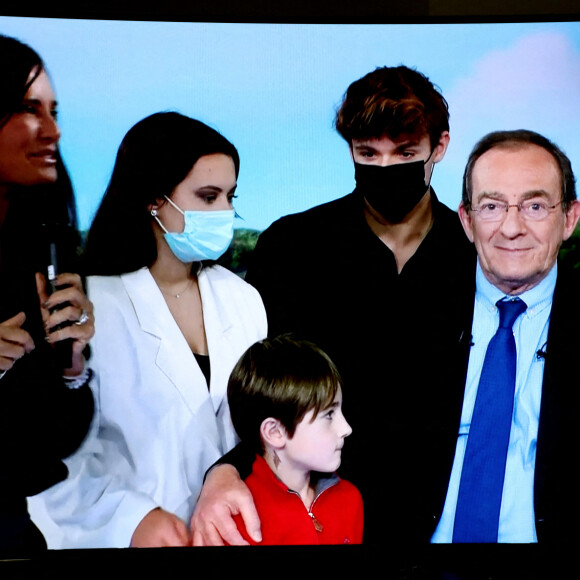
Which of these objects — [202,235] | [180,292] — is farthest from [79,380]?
[202,235]

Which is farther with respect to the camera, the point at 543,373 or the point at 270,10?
the point at 270,10

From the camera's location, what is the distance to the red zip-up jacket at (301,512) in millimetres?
2477

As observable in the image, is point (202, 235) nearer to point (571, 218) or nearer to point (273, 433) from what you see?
point (273, 433)

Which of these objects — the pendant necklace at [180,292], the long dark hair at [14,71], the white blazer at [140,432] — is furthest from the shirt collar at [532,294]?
the long dark hair at [14,71]

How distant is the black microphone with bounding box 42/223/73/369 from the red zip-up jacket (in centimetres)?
68

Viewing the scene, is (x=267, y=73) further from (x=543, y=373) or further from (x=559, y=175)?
(x=543, y=373)

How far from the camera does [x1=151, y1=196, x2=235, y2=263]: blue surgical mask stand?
8.44 ft

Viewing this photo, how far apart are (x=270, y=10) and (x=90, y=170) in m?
1.06

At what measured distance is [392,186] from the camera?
2645 mm

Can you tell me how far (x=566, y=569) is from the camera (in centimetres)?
268

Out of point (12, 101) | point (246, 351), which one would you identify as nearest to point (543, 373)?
point (246, 351)

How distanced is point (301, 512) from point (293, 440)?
0.74 feet

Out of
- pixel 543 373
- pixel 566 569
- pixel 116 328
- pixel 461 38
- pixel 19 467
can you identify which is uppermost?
pixel 461 38

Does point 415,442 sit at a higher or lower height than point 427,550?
higher
